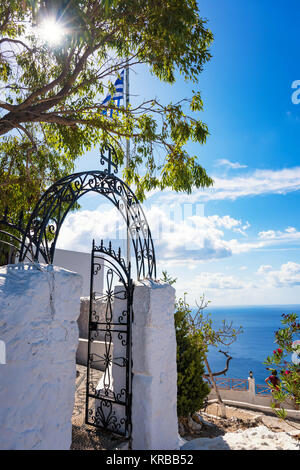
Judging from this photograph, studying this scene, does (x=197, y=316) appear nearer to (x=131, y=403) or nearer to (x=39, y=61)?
(x=131, y=403)

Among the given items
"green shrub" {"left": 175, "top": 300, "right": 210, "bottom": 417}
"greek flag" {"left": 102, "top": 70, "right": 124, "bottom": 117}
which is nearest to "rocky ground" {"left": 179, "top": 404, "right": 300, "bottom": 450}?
"green shrub" {"left": 175, "top": 300, "right": 210, "bottom": 417}

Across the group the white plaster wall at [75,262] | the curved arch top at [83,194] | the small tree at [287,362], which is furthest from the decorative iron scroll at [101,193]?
the white plaster wall at [75,262]

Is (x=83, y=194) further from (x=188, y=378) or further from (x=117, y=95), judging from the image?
(x=117, y=95)

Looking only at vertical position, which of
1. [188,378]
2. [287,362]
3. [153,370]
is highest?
[153,370]

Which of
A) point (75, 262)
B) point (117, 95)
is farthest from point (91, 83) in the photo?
point (75, 262)

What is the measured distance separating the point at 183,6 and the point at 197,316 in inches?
265

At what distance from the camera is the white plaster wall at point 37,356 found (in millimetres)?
2225

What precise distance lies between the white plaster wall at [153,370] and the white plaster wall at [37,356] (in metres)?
1.55

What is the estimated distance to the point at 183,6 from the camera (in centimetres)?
555

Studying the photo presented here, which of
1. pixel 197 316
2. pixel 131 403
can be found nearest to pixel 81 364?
pixel 197 316

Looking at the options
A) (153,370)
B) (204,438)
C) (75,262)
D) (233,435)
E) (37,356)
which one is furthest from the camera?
(75,262)

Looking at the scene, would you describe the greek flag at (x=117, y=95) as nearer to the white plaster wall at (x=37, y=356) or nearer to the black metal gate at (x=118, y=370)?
the black metal gate at (x=118, y=370)

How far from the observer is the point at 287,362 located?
5137mm

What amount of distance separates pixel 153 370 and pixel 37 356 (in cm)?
202
